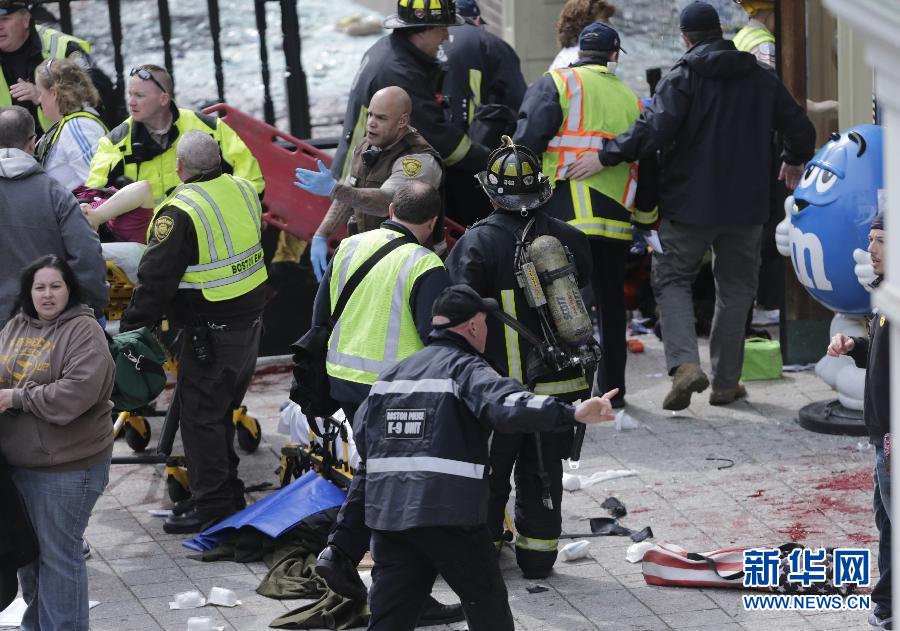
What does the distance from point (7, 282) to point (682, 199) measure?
3.92 metres

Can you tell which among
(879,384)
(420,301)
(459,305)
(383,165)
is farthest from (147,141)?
(879,384)

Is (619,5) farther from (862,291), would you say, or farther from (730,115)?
(862,291)

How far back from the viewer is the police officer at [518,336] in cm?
706

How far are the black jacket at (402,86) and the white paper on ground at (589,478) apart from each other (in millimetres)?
2043

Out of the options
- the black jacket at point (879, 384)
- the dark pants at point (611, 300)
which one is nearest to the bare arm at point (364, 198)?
the dark pants at point (611, 300)

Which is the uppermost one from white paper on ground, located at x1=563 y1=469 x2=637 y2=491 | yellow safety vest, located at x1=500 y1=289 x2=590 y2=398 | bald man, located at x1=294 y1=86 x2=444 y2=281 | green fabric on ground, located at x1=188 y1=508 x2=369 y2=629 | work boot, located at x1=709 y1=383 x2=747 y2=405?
bald man, located at x1=294 y1=86 x2=444 y2=281

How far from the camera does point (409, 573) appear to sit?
580 cm

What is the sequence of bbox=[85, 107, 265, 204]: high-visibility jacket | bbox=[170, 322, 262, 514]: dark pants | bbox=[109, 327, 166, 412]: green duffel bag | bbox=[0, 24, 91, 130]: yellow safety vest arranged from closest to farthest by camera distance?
bbox=[109, 327, 166, 412]: green duffel bag, bbox=[170, 322, 262, 514]: dark pants, bbox=[85, 107, 265, 204]: high-visibility jacket, bbox=[0, 24, 91, 130]: yellow safety vest

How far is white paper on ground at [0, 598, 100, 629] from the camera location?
696 centimetres

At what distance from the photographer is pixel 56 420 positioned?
620 centimetres

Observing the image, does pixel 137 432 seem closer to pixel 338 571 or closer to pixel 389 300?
pixel 389 300

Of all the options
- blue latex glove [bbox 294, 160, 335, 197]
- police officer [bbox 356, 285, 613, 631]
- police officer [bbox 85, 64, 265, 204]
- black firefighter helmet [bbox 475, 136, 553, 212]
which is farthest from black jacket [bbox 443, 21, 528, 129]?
police officer [bbox 356, 285, 613, 631]

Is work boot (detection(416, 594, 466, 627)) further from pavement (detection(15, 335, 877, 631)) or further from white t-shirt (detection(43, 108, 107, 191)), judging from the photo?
white t-shirt (detection(43, 108, 107, 191))

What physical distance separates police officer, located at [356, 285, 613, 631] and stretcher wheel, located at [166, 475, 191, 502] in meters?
2.84
